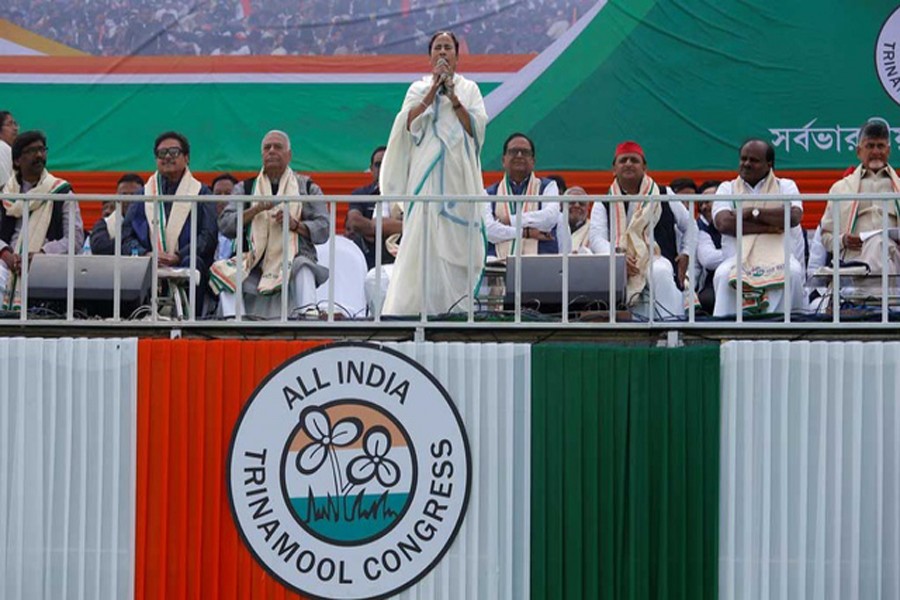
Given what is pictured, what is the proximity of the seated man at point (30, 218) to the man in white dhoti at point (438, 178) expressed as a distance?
176 cm

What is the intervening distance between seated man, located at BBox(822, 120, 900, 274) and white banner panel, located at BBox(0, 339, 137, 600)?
3781 mm

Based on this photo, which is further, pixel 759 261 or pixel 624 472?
pixel 759 261

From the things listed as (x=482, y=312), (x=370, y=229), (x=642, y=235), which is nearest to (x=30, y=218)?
(x=370, y=229)

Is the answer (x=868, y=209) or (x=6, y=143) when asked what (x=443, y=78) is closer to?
(x=868, y=209)

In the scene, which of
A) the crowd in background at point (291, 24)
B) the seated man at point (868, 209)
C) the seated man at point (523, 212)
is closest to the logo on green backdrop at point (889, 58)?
the crowd in background at point (291, 24)

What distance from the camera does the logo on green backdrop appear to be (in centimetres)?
1266

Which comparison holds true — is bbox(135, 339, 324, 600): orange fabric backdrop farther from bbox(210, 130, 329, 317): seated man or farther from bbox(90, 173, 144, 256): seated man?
bbox(90, 173, 144, 256): seated man

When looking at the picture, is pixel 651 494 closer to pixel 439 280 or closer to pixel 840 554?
pixel 840 554

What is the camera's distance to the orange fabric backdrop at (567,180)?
12547 mm

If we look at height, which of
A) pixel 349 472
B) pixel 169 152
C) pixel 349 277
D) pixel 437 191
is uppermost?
pixel 169 152

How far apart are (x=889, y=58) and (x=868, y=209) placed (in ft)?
10.1

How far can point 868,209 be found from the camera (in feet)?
32.6

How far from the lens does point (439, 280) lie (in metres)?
9.88

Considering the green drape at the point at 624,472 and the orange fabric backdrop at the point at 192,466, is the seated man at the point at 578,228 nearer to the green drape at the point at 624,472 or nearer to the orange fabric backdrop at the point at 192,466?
the green drape at the point at 624,472
